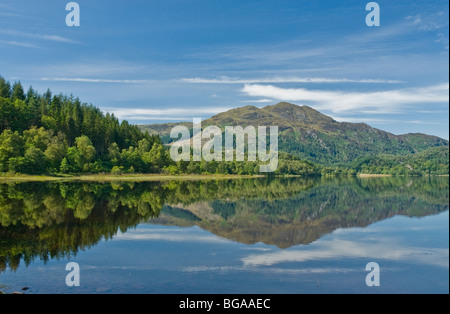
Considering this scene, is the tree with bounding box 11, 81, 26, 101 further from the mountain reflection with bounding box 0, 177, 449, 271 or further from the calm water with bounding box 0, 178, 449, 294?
the calm water with bounding box 0, 178, 449, 294

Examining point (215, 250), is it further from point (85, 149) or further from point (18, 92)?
point (18, 92)

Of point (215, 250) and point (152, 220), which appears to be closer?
point (215, 250)

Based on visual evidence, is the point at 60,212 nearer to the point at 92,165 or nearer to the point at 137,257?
the point at 137,257

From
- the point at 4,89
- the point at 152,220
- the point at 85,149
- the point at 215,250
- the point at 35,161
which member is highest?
the point at 4,89

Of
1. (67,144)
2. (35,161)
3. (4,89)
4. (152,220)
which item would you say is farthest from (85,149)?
(152,220)

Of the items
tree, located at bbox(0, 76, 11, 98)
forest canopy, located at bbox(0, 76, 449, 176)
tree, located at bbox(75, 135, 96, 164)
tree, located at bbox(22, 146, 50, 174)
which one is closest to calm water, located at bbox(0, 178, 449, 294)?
tree, located at bbox(22, 146, 50, 174)

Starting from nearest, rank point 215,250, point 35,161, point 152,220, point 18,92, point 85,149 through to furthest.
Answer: point 215,250
point 152,220
point 35,161
point 85,149
point 18,92

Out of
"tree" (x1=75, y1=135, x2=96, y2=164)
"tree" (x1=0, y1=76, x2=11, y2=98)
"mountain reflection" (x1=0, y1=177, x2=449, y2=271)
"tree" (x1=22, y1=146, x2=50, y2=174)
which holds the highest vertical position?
"tree" (x1=0, y1=76, x2=11, y2=98)

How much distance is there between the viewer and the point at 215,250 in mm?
29703

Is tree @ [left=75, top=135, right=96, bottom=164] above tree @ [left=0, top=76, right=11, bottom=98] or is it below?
below

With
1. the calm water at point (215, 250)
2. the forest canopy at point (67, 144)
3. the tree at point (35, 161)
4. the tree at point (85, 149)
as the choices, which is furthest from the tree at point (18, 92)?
the calm water at point (215, 250)

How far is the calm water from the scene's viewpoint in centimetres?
2053

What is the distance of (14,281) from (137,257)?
28.2ft

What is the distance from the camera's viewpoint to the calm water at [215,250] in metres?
20.5
